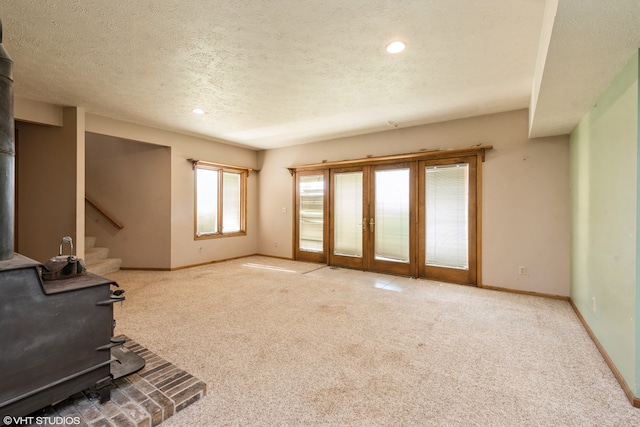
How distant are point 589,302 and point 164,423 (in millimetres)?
3795

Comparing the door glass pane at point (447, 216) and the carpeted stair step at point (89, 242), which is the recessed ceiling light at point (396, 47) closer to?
the door glass pane at point (447, 216)

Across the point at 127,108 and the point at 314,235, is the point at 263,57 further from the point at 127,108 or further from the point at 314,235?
the point at 314,235

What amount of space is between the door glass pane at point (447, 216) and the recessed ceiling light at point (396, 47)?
2.56 m

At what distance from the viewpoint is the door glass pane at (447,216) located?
4426mm

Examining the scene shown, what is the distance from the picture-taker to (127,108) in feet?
13.1

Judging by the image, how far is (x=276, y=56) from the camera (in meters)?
2.62

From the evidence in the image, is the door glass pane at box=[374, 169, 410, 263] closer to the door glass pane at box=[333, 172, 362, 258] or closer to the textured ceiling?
the door glass pane at box=[333, 172, 362, 258]

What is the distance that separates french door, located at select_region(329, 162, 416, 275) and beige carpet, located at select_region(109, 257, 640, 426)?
104 cm

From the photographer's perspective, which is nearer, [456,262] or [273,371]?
[273,371]

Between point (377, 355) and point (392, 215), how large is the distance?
3103 millimetres

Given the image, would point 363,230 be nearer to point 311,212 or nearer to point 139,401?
point 311,212

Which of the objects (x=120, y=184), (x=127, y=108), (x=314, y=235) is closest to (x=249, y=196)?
(x=314, y=235)

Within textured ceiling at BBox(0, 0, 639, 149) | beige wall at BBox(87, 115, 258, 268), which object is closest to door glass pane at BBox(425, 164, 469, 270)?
textured ceiling at BBox(0, 0, 639, 149)

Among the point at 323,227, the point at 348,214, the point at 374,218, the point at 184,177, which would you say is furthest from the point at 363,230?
the point at 184,177
